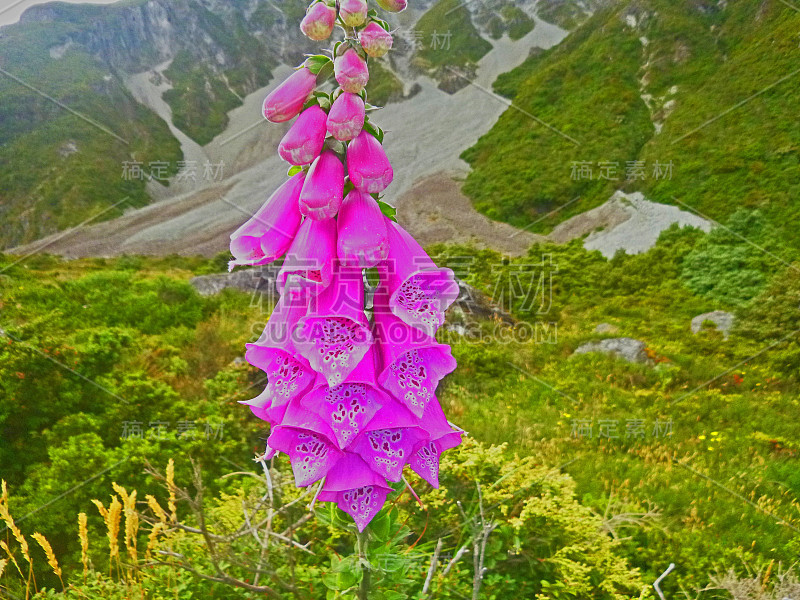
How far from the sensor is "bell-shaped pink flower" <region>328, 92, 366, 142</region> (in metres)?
1.68

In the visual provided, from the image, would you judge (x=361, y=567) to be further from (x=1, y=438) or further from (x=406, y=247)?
(x=1, y=438)

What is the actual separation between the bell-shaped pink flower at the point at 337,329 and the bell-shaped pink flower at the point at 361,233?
9 cm

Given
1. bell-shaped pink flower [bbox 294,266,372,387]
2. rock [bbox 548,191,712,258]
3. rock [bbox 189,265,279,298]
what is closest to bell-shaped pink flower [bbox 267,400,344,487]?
bell-shaped pink flower [bbox 294,266,372,387]

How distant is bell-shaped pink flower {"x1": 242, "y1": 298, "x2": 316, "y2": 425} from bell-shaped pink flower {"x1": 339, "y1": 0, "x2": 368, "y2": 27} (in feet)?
3.38

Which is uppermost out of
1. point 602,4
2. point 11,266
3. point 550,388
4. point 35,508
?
point 602,4

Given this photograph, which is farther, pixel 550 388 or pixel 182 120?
pixel 182 120

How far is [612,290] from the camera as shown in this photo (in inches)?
577

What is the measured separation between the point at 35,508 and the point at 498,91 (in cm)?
3424

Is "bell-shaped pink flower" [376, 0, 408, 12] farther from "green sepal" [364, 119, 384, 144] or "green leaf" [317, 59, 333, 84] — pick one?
"green sepal" [364, 119, 384, 144]

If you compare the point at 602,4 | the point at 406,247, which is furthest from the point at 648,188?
the point at 602,4

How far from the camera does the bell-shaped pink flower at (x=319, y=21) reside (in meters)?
1.77

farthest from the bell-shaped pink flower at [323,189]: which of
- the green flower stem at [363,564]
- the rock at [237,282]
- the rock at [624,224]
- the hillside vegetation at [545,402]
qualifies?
the rock at [624,224]

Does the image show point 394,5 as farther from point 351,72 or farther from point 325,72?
point 351,72

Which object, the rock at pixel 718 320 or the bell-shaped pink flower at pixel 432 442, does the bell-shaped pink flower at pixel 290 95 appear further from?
the rock at pixel 718 320
